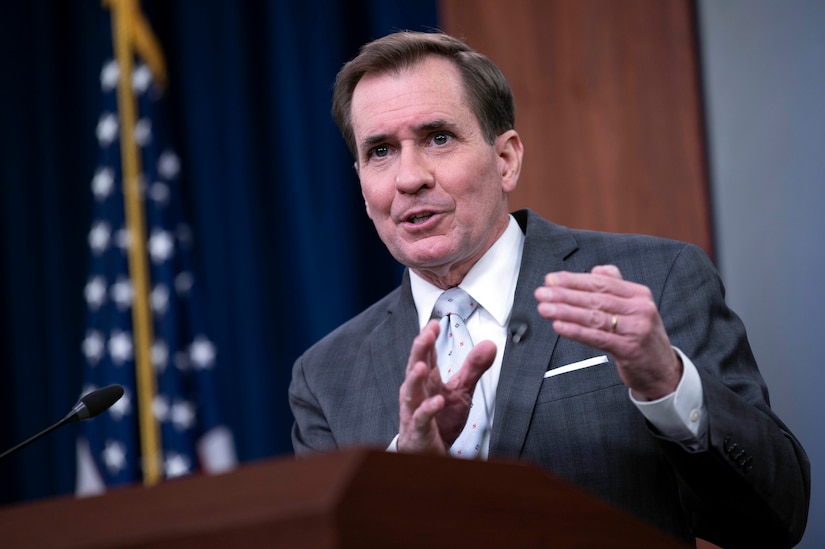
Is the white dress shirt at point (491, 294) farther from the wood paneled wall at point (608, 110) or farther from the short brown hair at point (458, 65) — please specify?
the wood paneled wall at point (608, 110)

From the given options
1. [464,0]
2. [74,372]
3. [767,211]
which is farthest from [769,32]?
[74,372]

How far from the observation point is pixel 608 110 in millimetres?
3361

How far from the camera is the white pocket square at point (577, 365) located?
1975 mm

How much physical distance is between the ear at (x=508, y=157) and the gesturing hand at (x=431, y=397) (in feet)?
2.44

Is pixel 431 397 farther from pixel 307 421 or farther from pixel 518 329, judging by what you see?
pixel 307 421

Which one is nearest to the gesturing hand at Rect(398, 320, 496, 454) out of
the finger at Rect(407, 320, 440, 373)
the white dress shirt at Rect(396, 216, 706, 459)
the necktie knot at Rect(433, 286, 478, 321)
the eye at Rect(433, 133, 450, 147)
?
the finger at Rect(407, 320, 440, 373)

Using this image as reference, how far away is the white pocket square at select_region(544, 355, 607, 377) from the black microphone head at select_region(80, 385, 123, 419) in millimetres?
832

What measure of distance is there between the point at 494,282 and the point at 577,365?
33 cm

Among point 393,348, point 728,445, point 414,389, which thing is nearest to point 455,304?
point 393,348

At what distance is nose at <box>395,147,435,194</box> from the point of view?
217 centimetres

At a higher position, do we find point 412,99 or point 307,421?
point 412,99

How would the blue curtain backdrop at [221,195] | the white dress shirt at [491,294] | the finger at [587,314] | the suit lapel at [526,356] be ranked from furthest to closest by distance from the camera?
the blue curtain backdrop at [221,195] → the white dress shirt at [491,294] → the suit lapel at [526,356] → the finger at [587,314]

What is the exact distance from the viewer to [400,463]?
3.24 ft

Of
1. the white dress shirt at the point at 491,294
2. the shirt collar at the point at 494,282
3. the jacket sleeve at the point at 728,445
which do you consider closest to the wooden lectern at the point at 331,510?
the jacket sleeve at the point at 728,445
